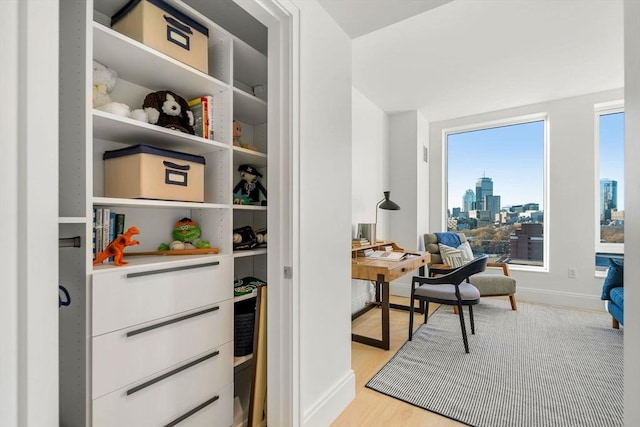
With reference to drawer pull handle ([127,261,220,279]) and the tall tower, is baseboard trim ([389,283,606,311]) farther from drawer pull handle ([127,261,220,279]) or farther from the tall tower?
drawer pull handle ([127,261,220,279])

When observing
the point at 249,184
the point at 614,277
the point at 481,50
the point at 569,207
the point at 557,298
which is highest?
the point at 481,50

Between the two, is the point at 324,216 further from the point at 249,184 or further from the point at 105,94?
the point at 105,94

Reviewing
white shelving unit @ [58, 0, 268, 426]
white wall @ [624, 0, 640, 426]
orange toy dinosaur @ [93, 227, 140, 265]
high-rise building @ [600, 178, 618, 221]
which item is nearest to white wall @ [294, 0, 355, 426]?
white shelving unit @ [58, 0, 268, 426]

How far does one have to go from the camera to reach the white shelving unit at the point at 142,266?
1.06m

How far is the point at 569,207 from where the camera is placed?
372 centimetres

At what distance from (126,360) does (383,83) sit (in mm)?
3243

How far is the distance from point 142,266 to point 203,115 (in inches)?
32.3

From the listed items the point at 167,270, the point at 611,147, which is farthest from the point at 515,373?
the point at 611,147

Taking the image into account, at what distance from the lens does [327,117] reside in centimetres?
171

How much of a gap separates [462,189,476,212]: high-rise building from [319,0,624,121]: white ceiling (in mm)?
1208

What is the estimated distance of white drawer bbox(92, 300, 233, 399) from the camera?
108 centimetres

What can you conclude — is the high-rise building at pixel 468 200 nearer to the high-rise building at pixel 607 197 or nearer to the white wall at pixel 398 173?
the white wall at pixel 398 173
